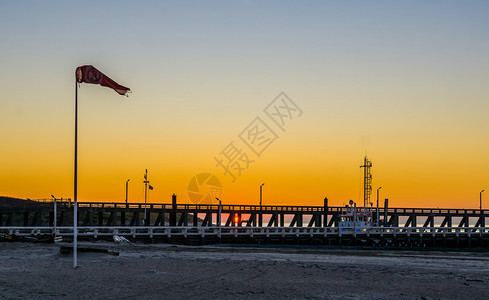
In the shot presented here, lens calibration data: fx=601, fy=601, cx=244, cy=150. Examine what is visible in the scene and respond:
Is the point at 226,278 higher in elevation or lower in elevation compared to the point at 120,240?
higher

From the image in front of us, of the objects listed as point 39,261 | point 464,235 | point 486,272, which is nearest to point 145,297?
point 39,261

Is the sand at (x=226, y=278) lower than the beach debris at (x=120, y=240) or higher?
higher

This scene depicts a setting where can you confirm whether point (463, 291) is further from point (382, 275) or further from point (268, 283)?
point (268, 283)

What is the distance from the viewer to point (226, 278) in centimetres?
2430

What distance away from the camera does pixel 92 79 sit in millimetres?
25750

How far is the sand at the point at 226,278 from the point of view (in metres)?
20.1

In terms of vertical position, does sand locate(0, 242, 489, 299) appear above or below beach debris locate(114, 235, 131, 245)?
above

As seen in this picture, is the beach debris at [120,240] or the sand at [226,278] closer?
the sand at [226,278]

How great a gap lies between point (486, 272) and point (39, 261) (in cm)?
2214

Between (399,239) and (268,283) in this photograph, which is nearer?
(268,283)

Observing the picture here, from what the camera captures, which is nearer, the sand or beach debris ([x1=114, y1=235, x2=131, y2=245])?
the sand

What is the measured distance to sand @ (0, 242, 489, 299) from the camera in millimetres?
20125

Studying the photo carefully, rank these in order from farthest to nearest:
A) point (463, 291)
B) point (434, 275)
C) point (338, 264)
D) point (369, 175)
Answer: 1. point (369, 175)
2. point (338, 264)
3. point (434, 275)
4. point (463, 291)

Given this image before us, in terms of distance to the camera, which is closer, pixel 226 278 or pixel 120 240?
pixel 226 278
